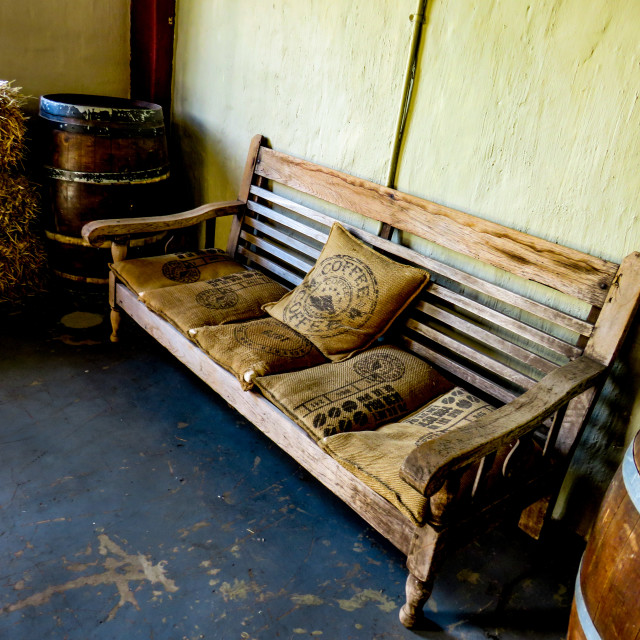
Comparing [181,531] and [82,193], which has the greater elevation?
[82,193]

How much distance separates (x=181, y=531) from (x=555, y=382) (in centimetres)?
136

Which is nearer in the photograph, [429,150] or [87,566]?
[87,566]

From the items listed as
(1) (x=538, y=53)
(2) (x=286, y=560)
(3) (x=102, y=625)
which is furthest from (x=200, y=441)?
(1) (x=538, y=53)

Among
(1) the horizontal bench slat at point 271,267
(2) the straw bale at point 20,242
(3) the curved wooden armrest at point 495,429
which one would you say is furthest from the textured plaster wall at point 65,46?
(3) the curved wooden armrest at point 495,429

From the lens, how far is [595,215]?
2021 mm

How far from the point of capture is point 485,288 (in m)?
2.25

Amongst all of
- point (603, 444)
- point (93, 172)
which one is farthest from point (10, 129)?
point (603, 444)

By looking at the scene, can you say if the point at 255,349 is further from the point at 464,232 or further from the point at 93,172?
the point at 93,172

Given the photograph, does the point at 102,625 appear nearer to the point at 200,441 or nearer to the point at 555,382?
the point at 200,441

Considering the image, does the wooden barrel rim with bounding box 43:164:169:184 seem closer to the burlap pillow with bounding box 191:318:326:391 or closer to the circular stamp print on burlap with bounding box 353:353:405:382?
the burlap pillow with bounding box 191:318:326:391

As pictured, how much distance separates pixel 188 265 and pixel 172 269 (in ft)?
0.31

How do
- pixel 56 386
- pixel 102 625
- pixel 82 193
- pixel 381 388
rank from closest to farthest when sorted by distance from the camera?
pixel 102 625
pixel 381 388
pixel 56 386
pixel 82 193

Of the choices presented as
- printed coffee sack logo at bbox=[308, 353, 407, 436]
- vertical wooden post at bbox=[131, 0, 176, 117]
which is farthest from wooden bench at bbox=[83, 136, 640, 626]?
vertical wooden post at bbox=[131, 0, 176, 117]

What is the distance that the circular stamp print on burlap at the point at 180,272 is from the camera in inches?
116
